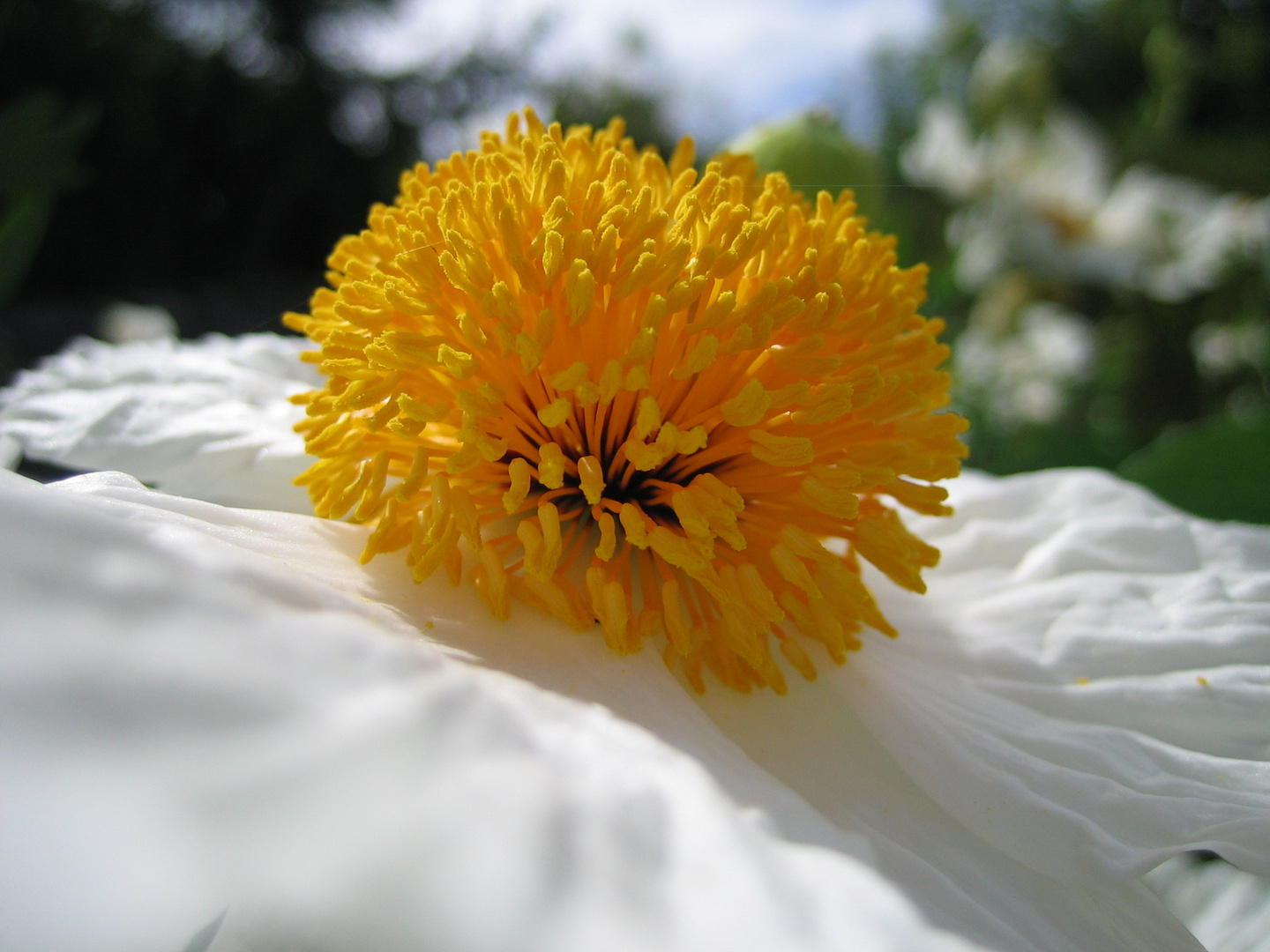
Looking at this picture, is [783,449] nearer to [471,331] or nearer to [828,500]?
[828,500]

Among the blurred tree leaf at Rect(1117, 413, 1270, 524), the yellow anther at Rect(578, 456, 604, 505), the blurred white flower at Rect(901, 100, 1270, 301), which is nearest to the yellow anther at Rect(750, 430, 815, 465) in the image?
the yellow anther at Rect(578, 456, 604, 505)

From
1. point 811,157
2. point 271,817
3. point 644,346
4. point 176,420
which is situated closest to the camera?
point 271,817

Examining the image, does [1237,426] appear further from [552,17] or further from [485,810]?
[552,17]

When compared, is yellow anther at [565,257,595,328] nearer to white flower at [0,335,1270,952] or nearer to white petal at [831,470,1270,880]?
white flower at [0,335,1270,952]

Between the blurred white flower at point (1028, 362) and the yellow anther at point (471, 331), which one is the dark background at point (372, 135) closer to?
the blurred white flower at point (1028, 362)

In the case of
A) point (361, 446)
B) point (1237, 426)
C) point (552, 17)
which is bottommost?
point (361, 446)

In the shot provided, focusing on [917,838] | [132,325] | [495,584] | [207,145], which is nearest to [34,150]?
[495,584]

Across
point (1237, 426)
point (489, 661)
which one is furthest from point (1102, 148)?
point (489, 661)

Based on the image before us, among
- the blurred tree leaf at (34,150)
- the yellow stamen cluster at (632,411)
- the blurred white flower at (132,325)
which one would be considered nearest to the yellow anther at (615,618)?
the yellow stamen cluster at (632,411)
